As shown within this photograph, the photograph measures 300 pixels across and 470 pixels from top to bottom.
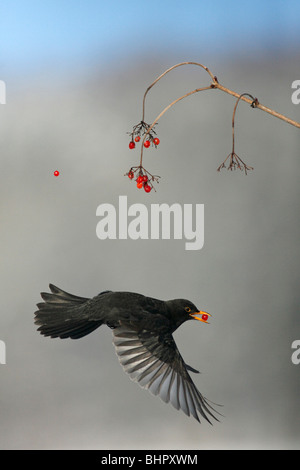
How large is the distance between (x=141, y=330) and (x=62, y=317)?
10cm

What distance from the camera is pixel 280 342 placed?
55.0 inches

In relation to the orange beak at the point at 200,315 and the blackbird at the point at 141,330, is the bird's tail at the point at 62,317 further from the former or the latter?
the orange beak at the point at 200,315

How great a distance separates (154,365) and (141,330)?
0.05 metres

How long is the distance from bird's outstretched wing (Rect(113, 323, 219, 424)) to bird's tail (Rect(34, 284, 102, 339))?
41 millimetres

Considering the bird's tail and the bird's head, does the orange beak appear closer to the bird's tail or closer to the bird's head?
the bird's head

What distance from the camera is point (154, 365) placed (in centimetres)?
69

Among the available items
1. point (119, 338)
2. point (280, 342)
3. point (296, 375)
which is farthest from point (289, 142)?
point (119, 338)

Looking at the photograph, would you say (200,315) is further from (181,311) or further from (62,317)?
(62,317)

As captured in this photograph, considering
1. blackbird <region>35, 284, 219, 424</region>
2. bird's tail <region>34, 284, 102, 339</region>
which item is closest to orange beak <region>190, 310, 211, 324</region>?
blackbird <region>35, 284, 219, 424</region>

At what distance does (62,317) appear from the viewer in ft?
2.29

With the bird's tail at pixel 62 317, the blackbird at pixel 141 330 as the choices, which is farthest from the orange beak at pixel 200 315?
the bird's tail at pixel 62 317

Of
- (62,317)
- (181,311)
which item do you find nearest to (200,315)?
(181,311)

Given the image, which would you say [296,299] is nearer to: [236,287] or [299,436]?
[236,287]

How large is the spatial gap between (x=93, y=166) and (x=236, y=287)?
43 centimetres
